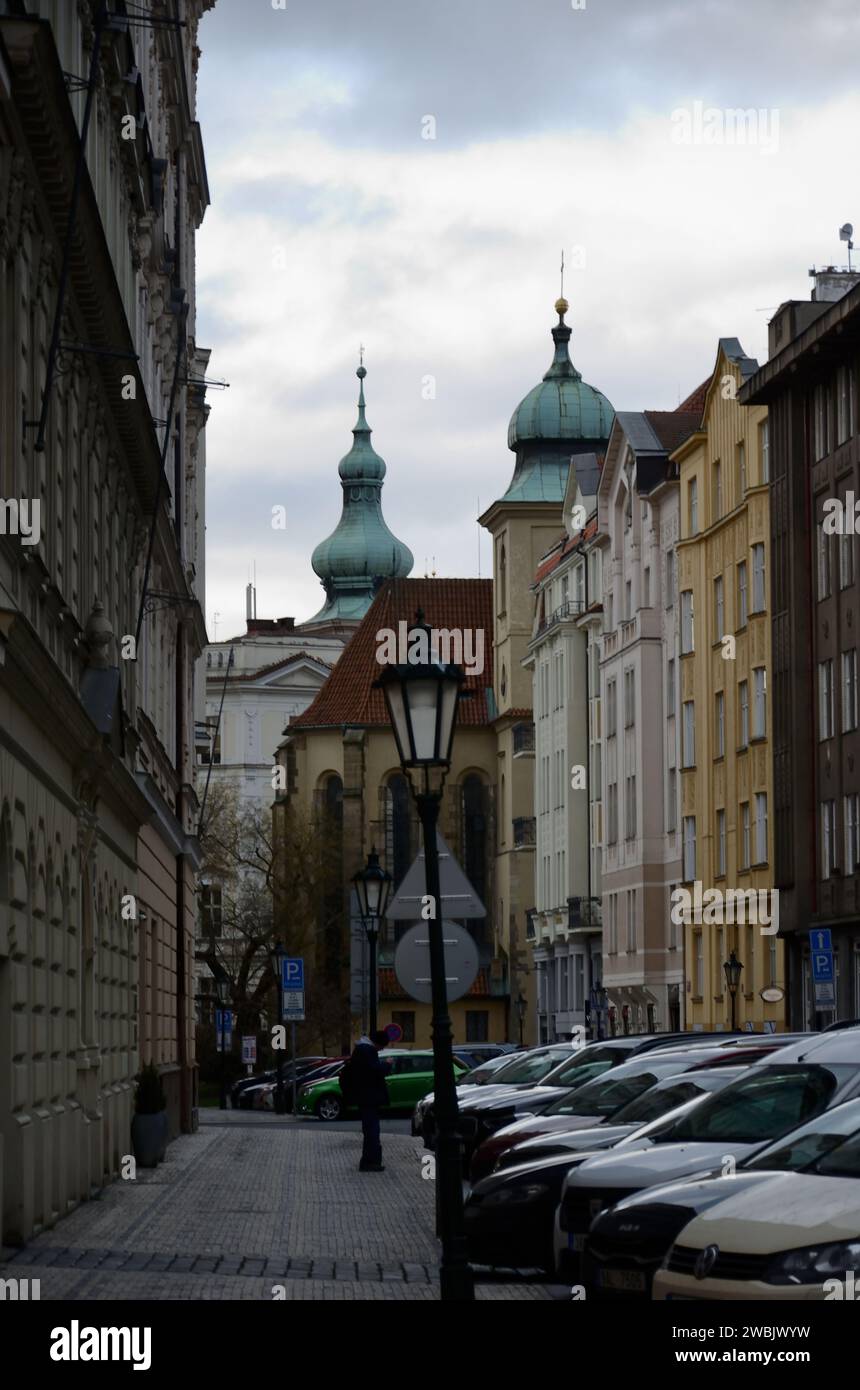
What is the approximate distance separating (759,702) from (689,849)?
322 inches

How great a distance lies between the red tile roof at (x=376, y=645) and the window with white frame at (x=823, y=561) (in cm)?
5372

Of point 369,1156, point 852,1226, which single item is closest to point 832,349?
point 369,1156

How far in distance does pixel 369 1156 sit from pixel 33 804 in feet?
45.6

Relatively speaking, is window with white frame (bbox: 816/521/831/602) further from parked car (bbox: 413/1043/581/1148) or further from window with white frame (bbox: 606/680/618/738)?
parked car (bbox: 413/1043/581/1148)

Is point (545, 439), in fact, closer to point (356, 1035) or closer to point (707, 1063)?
point (356, 1035)

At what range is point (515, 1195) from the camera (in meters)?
18.4

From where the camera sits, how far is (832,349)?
61750 mm

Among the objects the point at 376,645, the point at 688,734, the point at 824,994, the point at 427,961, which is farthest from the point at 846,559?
the point at 376,645

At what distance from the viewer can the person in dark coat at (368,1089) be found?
1275 inches

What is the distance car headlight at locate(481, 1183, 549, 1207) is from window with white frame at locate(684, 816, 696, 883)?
56.9m

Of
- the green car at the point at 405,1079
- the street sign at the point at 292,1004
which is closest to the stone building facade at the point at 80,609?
the street sign at the point at 292,1004

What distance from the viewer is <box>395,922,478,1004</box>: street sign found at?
720 inches

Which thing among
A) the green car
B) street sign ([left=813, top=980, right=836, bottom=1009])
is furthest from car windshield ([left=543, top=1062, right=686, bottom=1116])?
the green car

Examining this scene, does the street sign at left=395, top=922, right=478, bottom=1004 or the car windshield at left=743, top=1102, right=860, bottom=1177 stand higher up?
the street sign at left=395, top=922, right=478, bottom=1004
